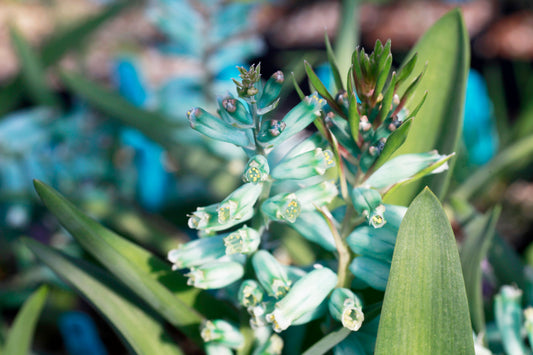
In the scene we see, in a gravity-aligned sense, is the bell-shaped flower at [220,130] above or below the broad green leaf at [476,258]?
above

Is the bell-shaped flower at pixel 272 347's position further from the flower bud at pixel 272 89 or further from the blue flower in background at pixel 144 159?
the blue flower in background at pixel 144 159

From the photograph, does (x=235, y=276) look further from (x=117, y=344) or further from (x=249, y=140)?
(x=117, y=344)

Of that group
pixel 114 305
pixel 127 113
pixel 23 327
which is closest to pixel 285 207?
pixel 114 305

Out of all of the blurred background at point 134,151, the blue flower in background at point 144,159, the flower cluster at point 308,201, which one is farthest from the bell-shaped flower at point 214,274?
the blue flower in background at point 144,159

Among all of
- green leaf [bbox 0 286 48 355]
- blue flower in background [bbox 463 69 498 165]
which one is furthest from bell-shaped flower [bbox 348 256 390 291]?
blue flower in background [bbox 463 69 498 165]

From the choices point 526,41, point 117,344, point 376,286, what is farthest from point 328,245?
point 526,41

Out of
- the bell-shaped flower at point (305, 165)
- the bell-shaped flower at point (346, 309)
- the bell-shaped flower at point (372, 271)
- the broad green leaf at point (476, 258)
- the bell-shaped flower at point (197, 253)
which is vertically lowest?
the broad green leaf at point (476, 258)

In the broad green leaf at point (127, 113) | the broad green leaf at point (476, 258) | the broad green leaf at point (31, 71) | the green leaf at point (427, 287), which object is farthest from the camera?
the broad green leaf at point (31, 71)
